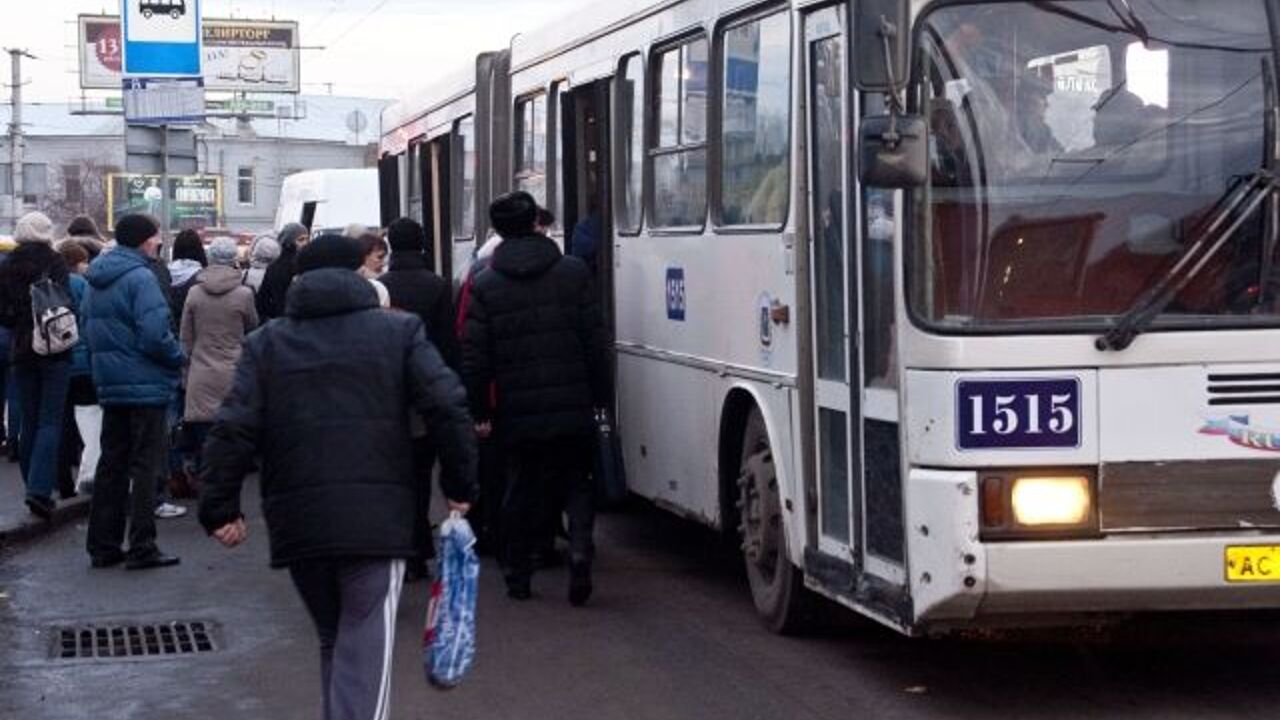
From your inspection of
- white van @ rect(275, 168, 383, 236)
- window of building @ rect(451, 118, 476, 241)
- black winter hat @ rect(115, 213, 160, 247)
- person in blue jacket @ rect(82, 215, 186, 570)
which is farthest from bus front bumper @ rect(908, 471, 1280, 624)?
white van @ rect(275, 168, 383, 236)

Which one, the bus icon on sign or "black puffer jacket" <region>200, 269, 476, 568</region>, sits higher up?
the bus icon on sign

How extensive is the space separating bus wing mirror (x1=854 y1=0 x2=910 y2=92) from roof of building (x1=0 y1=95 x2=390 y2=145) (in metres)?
93.8

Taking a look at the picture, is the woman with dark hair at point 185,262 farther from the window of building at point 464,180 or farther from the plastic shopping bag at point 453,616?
the plastic shopping bag at point 453,616

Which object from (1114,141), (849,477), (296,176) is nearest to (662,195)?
(849,477)

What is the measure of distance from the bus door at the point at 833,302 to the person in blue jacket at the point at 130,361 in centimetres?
430

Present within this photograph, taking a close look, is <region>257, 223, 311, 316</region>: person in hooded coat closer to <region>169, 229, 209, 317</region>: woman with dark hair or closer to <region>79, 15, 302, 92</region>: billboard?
<region>169, 229, 209, 317</region>: woman with dark hair

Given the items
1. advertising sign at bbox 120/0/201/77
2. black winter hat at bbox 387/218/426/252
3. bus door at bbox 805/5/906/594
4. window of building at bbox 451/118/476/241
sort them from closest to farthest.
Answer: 1. bus door at bbox 805/5/906/594
2. black winter hat at bbox 387/218/426/252
3. window of building at bbox 451/118/476/241
4. advertising sign at bbox 120/0/201/77

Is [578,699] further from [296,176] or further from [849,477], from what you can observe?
[296,176]

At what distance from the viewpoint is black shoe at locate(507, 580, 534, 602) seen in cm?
1105

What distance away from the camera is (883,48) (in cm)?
763

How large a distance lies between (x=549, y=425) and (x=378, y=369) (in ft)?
12.5

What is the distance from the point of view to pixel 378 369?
6910 mm

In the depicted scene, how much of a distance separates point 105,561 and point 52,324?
1.88 m

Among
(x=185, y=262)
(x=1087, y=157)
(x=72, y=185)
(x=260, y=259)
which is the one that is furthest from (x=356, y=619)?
(x=72, y=185)
